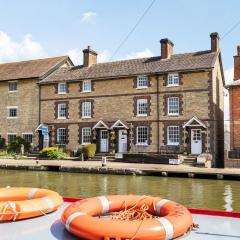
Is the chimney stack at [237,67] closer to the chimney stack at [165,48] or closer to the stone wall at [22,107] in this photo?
the chimney stack at [165,48]

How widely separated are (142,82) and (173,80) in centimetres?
303

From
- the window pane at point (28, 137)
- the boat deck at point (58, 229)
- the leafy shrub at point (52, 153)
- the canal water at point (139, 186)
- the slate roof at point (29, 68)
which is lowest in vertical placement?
the canal water at point (139, 186)

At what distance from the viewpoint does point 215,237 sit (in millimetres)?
6918

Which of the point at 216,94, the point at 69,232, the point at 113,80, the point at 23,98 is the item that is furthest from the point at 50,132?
the point at 69,232

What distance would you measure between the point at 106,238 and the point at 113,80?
3055cm

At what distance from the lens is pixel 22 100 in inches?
1590

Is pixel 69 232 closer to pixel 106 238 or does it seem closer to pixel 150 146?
pixel 106 238

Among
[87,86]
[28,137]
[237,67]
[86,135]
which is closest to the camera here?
[237,67]

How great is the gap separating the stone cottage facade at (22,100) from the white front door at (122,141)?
372 inches

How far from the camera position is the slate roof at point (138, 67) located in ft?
108

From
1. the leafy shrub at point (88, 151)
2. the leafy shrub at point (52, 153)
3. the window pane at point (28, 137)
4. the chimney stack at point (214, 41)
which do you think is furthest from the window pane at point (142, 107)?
the window pane at point (28, 137)

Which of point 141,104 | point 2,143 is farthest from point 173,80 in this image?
point 2,143

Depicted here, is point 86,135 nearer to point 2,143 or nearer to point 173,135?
point 173,135

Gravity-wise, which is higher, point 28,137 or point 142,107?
point 142,107
